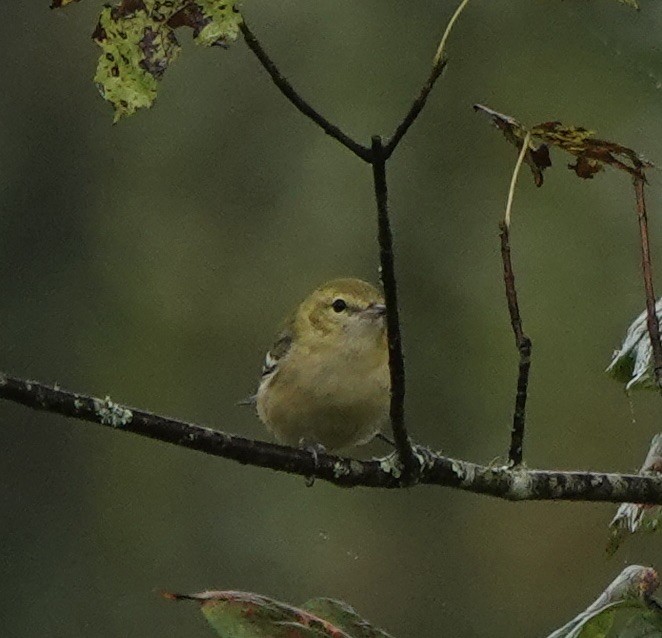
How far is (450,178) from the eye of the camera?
8.15m

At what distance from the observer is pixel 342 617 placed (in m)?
1.79

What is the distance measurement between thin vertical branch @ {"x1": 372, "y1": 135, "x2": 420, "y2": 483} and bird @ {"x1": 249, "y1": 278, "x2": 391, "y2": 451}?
124cm

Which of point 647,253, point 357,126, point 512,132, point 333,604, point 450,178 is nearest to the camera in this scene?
point 333,604

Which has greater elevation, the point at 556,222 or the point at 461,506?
the point at 556,222

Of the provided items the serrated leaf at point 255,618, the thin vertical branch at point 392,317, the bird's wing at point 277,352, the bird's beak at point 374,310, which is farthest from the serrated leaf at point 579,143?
the bird's wing at point 277,352

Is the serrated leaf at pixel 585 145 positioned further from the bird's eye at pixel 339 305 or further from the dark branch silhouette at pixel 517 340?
the bird's eye at pixel 339 305

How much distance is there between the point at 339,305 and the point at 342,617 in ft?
7.14

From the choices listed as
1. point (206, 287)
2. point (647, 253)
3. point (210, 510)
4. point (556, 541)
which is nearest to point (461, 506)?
point (556, 541)

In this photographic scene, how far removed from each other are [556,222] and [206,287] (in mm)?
2075

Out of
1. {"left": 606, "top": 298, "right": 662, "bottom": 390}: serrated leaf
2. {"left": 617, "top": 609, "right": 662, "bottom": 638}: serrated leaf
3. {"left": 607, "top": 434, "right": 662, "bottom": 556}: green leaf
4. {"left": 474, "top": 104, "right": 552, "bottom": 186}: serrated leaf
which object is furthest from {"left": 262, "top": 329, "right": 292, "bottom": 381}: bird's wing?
{"left": 617, "top": 609, "right": 662, "bottom": 638}: serrated leaf

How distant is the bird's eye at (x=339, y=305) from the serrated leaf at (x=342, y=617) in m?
2.12

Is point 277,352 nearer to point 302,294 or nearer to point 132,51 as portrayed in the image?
point 132,51

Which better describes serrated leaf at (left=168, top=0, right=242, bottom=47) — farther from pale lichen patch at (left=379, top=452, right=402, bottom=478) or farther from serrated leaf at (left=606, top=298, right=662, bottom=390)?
serrated leaf at (left=606, top=298, right=662, bottom=390)

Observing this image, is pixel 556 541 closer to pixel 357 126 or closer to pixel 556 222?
pixel 556 222
